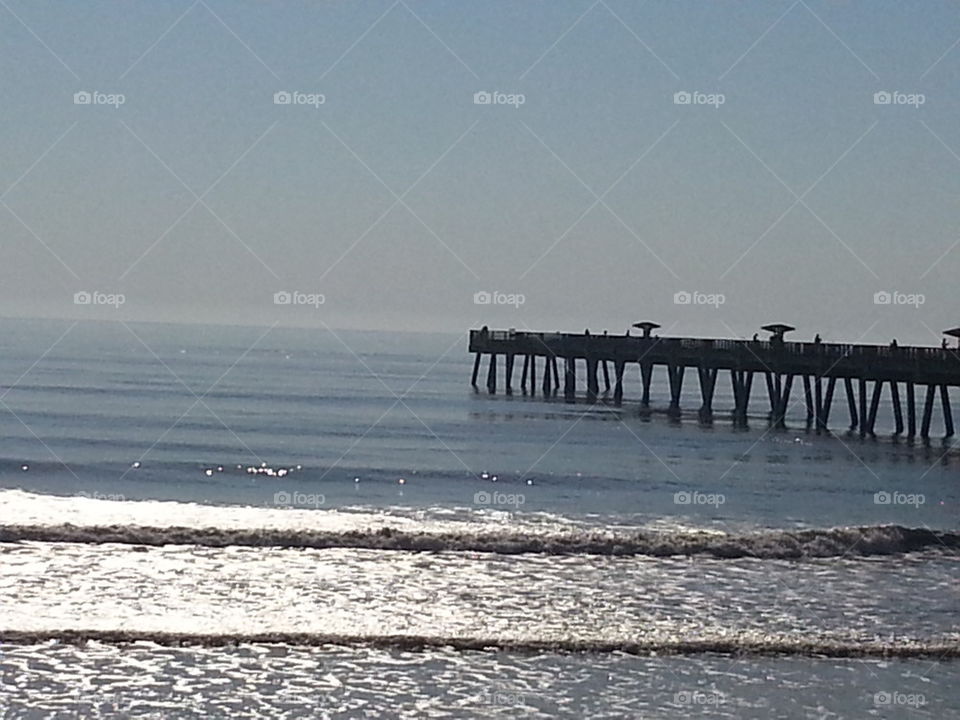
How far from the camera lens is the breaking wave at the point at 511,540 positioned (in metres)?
20.7

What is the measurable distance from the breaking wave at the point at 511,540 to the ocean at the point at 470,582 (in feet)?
0.24

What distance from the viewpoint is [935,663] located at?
539 inches

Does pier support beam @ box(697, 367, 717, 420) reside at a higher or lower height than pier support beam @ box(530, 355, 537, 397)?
lower

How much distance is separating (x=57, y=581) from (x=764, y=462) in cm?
2606

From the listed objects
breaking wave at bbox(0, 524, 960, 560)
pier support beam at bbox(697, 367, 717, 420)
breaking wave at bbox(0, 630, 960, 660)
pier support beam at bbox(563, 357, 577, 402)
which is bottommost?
breaking wave at bbox(0, 630, 960, 660)

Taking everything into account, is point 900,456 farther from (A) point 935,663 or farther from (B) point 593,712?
(B) point 593,712

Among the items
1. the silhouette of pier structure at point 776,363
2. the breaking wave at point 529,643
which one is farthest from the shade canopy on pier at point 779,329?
the breaking wave at point 529,643

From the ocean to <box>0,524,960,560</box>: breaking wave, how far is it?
0.24 feet

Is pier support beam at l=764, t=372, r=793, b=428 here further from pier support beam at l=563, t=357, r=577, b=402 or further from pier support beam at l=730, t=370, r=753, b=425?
pier support beam at l=563, t=357, r=577, b=402

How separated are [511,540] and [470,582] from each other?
3.49m

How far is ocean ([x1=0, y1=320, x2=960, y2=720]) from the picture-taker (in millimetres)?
12328

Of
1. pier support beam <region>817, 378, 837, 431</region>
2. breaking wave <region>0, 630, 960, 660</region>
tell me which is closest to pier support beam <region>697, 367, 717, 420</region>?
pier support beam <region>817, 378, 837, 431</region>

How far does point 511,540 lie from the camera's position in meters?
21.3

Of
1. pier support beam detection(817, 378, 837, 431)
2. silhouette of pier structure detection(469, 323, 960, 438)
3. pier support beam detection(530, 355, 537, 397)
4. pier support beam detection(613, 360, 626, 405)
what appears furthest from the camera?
pier support beam detection(530, 355, 537, 397)
